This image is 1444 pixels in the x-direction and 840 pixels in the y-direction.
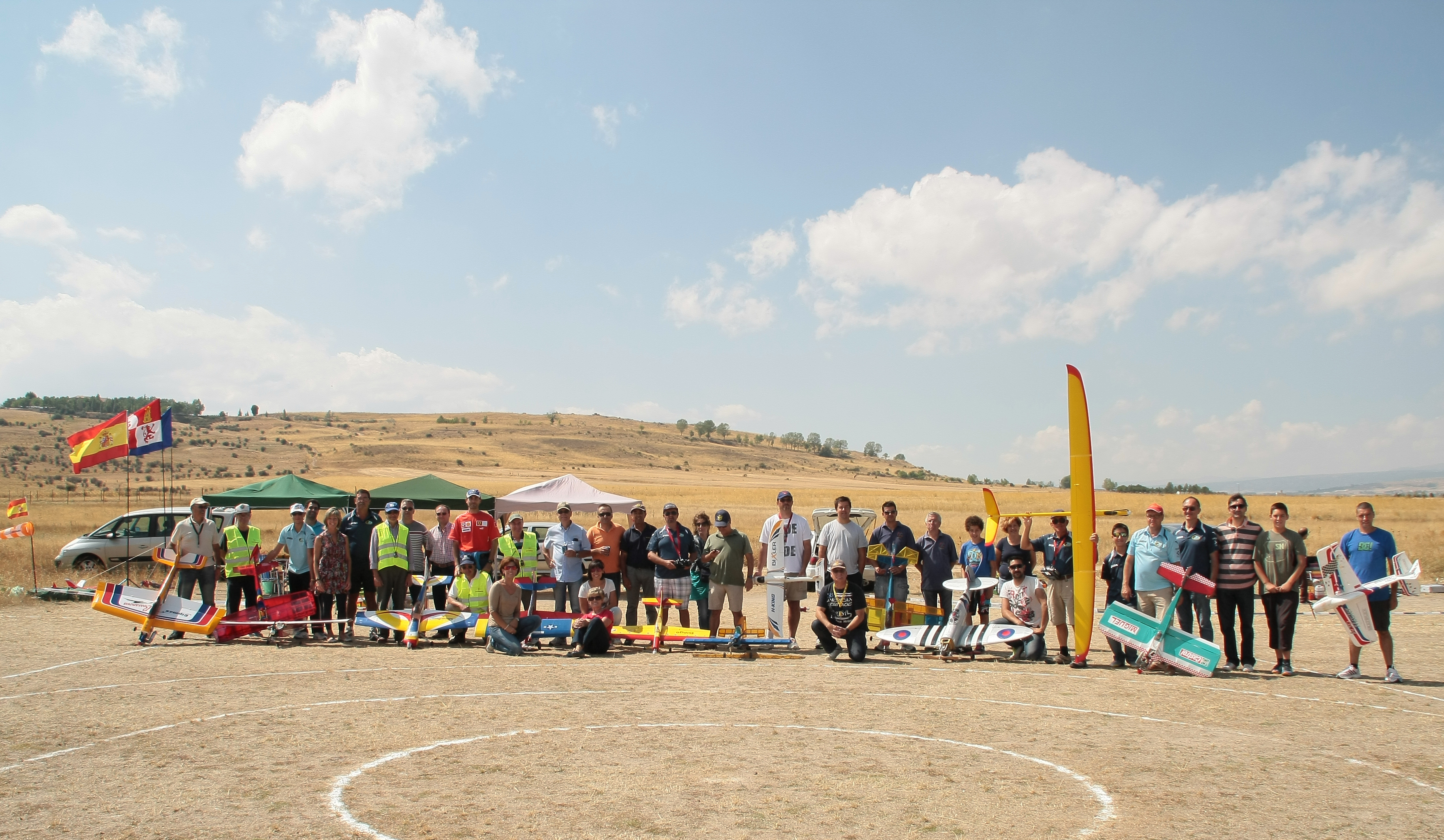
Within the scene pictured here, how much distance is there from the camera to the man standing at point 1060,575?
11.1 metres

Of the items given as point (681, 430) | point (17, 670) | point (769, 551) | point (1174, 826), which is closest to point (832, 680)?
point (769, 551)

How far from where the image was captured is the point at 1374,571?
9445 millimetres

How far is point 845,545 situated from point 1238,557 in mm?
4405

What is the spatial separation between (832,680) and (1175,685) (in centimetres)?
348

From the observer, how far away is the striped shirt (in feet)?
32.3

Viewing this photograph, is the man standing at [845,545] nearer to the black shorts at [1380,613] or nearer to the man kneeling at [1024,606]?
the man kneeling at [1024,606]

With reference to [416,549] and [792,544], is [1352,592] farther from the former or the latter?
[416,549]

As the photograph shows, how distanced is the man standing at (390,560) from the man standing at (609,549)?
258cm

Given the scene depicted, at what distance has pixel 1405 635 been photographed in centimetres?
1301

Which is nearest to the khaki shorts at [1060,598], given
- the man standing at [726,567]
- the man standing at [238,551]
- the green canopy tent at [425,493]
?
the man standing at [726,567]

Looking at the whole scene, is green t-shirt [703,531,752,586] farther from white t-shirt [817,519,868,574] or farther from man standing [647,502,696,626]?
white t-shirt [817,519,868,574]

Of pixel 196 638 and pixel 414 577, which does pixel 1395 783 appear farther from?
pixel 196 638

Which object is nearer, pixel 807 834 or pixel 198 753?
pixel 807 834

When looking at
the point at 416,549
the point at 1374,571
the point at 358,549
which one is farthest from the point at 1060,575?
the point at 358,549
